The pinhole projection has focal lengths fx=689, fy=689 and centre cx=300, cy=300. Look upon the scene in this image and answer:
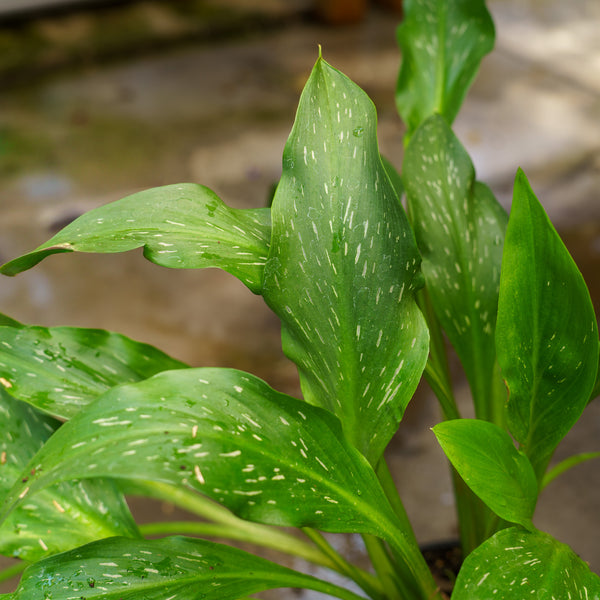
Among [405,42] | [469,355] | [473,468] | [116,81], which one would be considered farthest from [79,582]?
[116,81]

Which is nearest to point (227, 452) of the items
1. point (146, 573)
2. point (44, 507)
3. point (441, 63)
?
point (146, 573)

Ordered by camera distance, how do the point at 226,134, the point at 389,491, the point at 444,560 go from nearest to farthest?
the point at 389,491, the point at 444,560, the point at 226,134

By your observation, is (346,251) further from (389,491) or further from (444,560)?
(444,560)

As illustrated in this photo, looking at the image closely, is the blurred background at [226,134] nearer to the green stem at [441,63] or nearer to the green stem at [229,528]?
the green stem at [229,528]

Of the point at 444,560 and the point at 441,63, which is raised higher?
the point at 441,63

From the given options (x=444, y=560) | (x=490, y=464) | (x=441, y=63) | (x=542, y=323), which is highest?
(x=441, y=63)

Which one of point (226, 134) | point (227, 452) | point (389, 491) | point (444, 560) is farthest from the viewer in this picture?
point (226, 134)

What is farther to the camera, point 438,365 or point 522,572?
point 438,365
